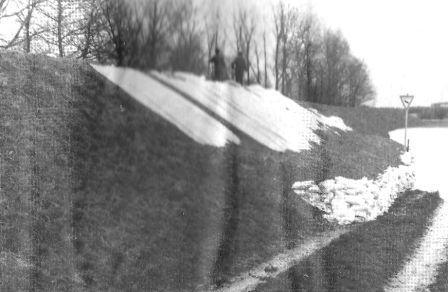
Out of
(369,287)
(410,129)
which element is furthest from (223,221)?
(410,129)

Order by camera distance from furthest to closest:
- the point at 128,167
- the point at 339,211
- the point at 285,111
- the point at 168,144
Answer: the point at 128,167
the point at 168,144
the point at 339,211
the point at 285,111

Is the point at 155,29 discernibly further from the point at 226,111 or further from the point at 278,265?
the point at 278,265

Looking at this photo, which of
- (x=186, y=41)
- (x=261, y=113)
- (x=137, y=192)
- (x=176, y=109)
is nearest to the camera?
(x=186, y=41)

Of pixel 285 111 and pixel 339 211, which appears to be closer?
pixel 285 111

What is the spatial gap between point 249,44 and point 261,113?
33 centimetres

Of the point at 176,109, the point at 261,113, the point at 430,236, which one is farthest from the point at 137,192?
the point at 430,236

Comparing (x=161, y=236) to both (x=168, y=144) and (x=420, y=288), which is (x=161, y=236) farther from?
(x=420, y=288)

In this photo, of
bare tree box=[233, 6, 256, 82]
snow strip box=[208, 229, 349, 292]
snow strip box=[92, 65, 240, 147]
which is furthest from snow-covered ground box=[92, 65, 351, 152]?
snow strip box=[208, 229, 349, 292]

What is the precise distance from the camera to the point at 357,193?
1.99m

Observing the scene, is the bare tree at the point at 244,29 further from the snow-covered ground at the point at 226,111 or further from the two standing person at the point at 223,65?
the snow-covered ground at the point at 226,111

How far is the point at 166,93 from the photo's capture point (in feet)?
6.20

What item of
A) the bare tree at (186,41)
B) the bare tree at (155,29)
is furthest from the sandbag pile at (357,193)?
the bare tree at (155,29)

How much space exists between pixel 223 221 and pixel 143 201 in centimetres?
65

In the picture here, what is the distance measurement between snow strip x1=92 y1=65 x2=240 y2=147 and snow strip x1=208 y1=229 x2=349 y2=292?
683 mm
